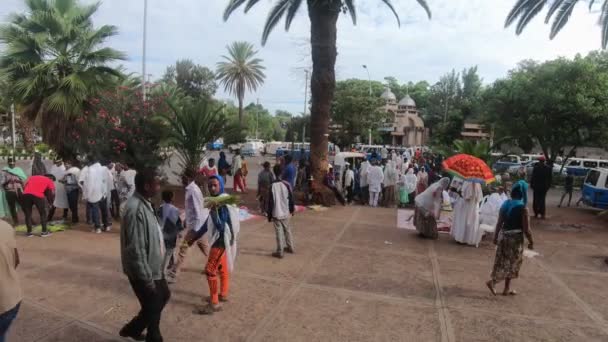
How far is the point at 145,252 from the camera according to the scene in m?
3.38

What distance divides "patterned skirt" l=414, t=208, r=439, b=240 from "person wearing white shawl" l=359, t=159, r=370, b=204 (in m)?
4.72

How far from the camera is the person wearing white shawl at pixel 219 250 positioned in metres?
4.63

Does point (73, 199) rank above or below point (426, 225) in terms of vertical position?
above

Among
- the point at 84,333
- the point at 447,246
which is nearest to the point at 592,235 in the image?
the point at 447,246

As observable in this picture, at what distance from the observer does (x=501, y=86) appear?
965 inches

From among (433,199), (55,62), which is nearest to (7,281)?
(433,199)

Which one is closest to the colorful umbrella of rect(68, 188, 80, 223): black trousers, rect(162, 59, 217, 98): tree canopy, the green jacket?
the green jacket

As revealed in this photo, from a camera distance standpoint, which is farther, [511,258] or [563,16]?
[563,16]

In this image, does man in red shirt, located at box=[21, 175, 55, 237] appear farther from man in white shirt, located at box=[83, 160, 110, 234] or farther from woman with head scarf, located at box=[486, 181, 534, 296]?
woman with head scarf, located at box=[486, 181, 534, 296]

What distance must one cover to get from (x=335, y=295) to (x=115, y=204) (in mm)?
6333

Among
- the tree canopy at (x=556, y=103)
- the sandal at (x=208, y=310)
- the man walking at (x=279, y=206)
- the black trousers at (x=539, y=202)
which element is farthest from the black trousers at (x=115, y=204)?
the tree canopy at (x=556, y=103)

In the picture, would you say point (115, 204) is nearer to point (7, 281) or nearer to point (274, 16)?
point (7, 281)

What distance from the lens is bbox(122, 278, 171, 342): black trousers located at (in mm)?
3434

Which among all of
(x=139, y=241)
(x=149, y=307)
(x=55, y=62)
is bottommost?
(x=149, y=307)
